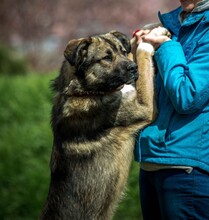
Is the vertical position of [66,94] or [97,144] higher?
[66,94]

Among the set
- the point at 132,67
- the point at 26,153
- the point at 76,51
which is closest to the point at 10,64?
the point at 26,153

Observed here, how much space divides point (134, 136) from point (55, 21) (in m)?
14.5

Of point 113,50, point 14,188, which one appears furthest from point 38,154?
point 113,50

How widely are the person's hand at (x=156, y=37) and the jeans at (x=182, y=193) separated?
2.75ft

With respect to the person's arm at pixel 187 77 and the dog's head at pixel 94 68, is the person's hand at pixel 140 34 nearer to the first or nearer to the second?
the dog's head at pixel 94 68

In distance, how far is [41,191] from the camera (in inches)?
356

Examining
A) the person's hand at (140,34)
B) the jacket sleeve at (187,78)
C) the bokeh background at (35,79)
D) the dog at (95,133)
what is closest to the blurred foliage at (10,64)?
the bokeh background at (35,79)

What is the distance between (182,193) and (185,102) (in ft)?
1.85

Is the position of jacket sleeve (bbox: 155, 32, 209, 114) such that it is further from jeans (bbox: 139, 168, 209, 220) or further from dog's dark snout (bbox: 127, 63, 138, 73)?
dog's dark snout (bbox: 127, 63, 138, 73)

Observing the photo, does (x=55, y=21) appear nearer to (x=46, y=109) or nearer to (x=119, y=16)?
(x=119, y=16)

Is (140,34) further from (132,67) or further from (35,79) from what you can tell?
(35,79)

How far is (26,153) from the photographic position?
9.87 metres

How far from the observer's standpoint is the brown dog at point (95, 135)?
182 inches

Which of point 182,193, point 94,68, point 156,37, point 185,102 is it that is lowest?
point 182,193
